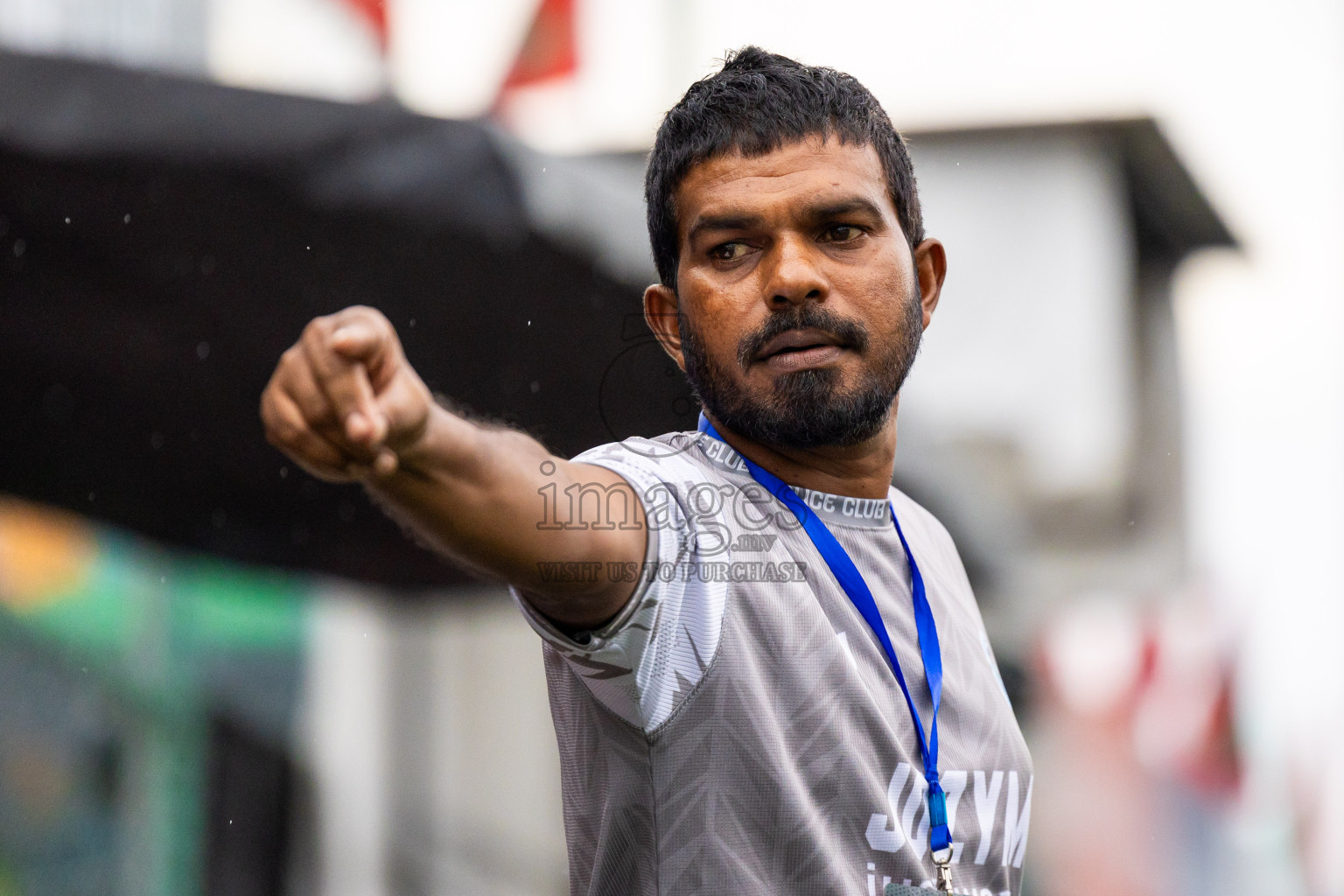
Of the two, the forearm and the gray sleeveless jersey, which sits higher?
the forearm

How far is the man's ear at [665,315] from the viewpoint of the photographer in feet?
5.17

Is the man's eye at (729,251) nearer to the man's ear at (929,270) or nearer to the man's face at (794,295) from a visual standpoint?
the man's face at (794,295)

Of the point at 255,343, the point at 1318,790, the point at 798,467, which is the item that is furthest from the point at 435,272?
the point at 1318,790

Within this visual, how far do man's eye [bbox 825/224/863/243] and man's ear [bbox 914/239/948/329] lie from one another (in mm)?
204

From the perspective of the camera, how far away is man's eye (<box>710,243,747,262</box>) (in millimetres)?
1442

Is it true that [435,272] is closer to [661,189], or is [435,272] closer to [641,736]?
[661,189]

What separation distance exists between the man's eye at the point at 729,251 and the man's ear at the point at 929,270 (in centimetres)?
20

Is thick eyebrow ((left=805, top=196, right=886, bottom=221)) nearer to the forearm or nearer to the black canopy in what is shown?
the forearm

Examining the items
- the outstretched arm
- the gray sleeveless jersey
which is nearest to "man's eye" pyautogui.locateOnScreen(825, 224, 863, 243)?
the gray sleeveless jersey

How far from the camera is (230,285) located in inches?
113

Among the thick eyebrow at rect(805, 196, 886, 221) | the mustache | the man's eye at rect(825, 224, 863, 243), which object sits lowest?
the mustache

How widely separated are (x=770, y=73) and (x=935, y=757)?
2.92 feet

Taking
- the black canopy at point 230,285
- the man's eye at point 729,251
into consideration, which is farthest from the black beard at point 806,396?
the black canopy at point 230,285

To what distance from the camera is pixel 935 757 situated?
1335 millimetres
